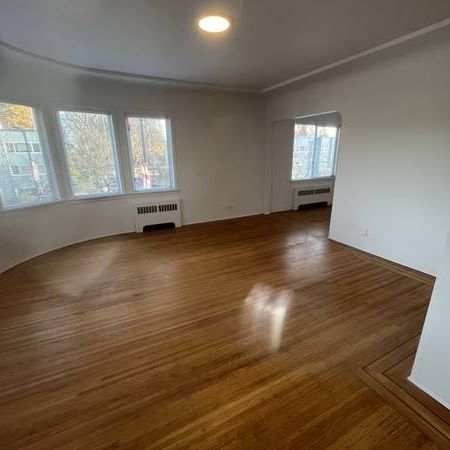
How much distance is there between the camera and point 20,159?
11.4ft

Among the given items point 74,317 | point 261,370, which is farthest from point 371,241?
point 74,317

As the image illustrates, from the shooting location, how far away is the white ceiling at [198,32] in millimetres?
2086

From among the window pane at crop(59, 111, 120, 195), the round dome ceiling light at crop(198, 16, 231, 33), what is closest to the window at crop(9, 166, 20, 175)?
the window pane at crop(59, 111, 120, 195)

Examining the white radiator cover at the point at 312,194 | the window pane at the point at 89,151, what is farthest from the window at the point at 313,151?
the window pane at the point at 89,151

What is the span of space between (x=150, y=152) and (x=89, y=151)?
1.03m

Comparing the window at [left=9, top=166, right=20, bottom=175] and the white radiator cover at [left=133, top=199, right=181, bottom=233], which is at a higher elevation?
the window at [left=9, top=166, right=20, bottom=175]

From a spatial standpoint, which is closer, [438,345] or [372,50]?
[438,345]

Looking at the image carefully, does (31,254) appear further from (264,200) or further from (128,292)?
(264,200)

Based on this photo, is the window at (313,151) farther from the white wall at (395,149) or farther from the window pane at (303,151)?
the white wall at (395,149)

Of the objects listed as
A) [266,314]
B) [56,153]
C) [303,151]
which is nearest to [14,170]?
[56,153]

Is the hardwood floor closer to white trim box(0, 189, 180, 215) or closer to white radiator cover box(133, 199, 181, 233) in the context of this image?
white trim box(0, 189, 180, 215)

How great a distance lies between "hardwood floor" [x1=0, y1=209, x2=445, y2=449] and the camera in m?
1.43

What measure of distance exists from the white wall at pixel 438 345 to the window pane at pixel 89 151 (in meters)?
4.69

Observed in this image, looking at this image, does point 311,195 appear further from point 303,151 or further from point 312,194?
point 303,151
